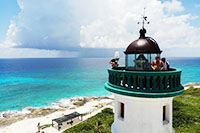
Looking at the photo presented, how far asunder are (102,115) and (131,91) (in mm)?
16453

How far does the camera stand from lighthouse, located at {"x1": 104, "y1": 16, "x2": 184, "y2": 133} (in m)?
4.03

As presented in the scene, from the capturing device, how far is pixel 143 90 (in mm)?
4035

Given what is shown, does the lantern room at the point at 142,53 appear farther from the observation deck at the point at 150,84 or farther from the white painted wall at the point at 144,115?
the white painted wall at the point at 144,115

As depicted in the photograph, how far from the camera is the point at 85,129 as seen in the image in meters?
15.3

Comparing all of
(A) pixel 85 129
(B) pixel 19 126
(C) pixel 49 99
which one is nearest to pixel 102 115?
(A) pixel 85 129

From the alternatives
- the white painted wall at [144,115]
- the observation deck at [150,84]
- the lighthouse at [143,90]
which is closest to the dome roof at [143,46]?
the lighthouse at [143,90]

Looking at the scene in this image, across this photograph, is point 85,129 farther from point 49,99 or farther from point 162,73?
point 49,99

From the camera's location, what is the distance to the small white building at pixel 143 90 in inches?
159

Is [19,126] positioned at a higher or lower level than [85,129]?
lower

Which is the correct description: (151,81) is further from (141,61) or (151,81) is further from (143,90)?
(141,61)

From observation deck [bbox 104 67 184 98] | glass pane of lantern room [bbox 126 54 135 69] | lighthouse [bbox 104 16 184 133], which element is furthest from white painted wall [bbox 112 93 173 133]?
glass pane of lantern room [bbox 126 54 135 69]

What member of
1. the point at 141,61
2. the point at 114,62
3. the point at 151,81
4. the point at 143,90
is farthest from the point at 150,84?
the point at 114,62

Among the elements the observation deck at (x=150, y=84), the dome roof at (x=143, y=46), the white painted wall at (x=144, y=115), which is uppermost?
the dome roof at (x=143, y=46)

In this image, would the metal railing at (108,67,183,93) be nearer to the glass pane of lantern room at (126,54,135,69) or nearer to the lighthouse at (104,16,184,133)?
the lighthouse at (104,16,184,133)
